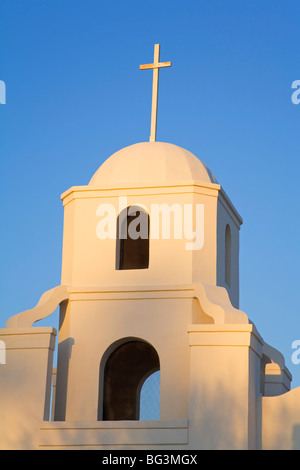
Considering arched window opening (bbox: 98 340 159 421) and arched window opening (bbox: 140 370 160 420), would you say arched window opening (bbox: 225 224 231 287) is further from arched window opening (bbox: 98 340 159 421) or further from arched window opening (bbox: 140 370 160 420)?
arched window opening (bbox: 140 370 160 420)

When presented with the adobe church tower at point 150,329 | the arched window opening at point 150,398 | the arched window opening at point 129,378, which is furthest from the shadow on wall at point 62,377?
the arched window opening at point 150,398

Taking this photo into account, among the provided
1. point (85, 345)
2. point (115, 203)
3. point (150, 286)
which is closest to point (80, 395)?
point (85, 345)

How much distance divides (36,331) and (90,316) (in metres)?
1.14

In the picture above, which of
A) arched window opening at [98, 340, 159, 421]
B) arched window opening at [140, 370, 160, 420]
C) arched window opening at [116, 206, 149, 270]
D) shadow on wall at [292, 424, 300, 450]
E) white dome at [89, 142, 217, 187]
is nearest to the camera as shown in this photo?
shadow on wall at [292, 424, 300, 450]

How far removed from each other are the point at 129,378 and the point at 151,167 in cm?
444

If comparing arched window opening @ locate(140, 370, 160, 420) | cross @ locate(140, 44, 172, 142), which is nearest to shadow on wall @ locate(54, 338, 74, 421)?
arched window opening @ locate(140, 370, 160, 420)

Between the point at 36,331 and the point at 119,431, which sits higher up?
the point at 36,331

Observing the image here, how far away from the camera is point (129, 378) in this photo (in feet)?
60.6

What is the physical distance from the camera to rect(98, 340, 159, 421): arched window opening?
18125 millimetres

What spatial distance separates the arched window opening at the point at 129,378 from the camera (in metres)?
18.1

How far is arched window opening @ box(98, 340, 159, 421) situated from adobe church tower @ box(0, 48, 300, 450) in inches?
6.6

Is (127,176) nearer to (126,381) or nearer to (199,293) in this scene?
(199,293)

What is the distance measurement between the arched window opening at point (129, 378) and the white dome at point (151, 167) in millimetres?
3421

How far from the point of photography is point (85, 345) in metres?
16.1
